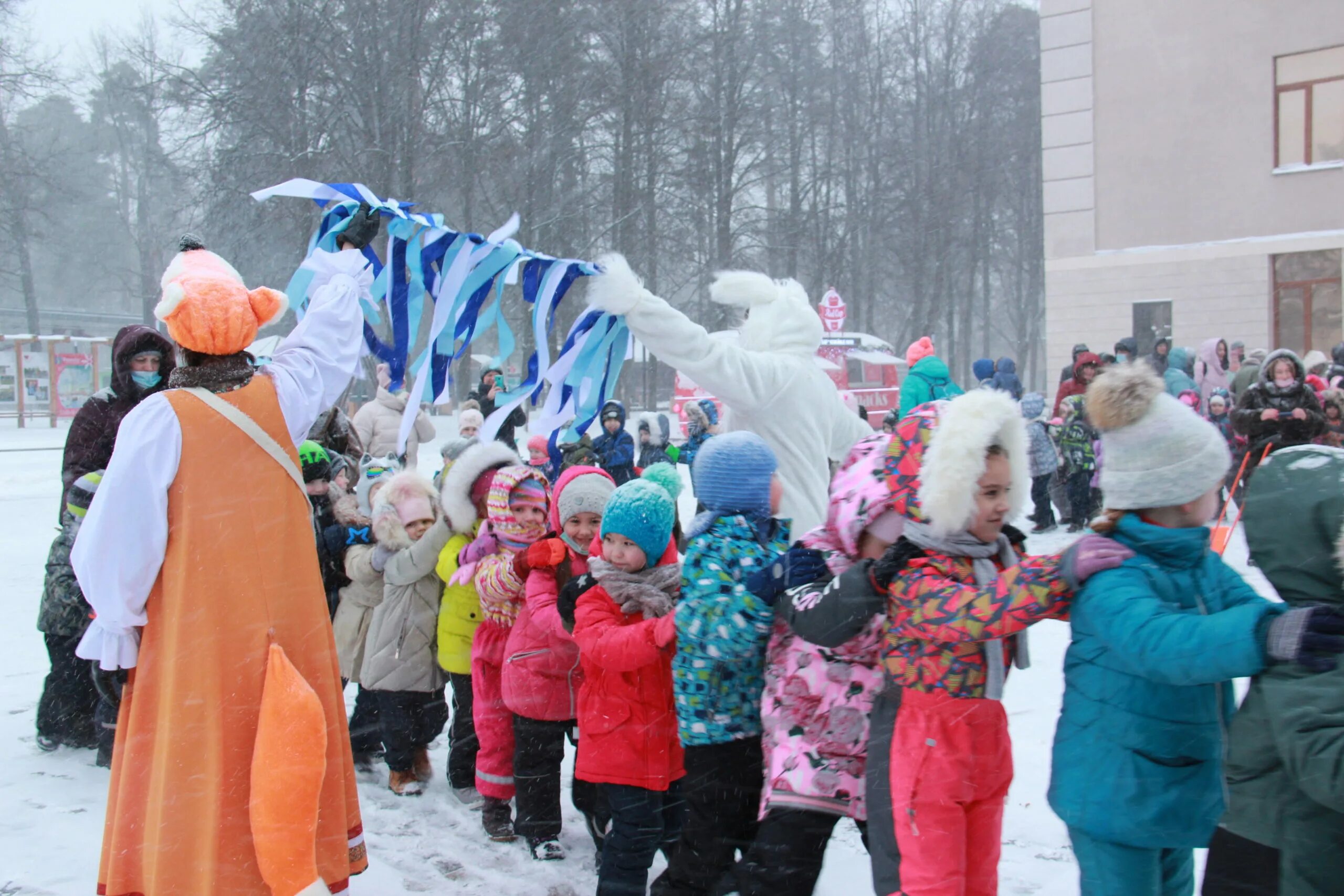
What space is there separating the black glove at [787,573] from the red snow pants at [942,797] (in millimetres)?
390

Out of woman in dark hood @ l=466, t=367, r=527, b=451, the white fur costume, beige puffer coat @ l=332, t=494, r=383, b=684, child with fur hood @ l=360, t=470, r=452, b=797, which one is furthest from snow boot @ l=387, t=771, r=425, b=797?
woman in dark hood @ l=466, t=367, r=527, b=451

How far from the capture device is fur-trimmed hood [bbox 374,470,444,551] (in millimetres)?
4527

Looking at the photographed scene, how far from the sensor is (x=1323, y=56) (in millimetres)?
17859

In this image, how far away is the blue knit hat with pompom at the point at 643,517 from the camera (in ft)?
10.6

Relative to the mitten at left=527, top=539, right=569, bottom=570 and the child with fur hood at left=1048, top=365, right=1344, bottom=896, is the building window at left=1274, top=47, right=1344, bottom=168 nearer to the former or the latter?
the mitten at left=527, top=539, right=569, bottom=570

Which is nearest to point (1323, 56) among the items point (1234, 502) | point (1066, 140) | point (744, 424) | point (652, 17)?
point (1066, 140)

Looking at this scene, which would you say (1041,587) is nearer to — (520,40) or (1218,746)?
(1218,746)

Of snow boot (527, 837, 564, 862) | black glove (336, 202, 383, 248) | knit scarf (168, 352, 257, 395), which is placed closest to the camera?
knit scarf (168, 352, 257, 395)

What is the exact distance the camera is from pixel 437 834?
161 inches

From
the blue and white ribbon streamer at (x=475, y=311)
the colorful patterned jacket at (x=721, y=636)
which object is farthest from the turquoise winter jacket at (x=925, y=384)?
the colorful patterned jacket at (x=721, y=636)

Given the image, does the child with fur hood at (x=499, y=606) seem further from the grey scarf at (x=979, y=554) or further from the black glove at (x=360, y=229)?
the grey scarf at (x=979, y=554)

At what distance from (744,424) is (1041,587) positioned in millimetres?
1653

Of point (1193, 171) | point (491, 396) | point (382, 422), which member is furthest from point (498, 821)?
point (1193, 171)

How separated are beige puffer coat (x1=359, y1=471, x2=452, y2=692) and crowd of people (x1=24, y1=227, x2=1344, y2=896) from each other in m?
0.21
